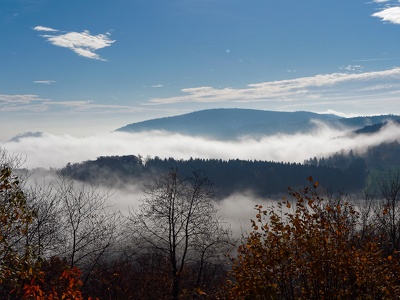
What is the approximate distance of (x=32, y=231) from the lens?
2142cm

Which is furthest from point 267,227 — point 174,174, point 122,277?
point 122,277

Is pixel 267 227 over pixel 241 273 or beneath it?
over

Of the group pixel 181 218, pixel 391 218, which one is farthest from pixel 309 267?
pixel 391 218

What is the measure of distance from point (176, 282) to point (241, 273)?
14.8 m

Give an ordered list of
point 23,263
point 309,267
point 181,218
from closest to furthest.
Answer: point 309,267 → point 23,263 → point 181,218

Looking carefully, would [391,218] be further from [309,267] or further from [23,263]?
[23,263]

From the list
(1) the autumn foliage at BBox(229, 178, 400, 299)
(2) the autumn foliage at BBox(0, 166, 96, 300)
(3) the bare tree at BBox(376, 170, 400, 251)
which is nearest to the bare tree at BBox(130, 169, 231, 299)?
(3) the bare tree at BBox(376, 170, 400, 251)

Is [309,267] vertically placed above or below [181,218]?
above

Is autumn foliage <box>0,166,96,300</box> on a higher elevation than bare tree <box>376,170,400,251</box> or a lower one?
higher

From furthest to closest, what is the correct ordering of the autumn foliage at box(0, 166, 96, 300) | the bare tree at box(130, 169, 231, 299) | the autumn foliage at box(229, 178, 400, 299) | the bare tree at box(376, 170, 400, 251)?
the bare tree at box(376, 170, 400, 251) < the bare tree at box(130, 169, 231, 299) < the autumn foliage at box(229, 178, 400, 299) < the autumn foliage at box(0, 166, 96, 300)

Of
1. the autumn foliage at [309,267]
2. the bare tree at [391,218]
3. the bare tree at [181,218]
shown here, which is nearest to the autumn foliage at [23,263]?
the autumn foliage at [309,267]

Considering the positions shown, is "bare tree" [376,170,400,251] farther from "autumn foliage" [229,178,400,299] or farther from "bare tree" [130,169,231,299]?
"autumn foliage" [229,178,400,299]

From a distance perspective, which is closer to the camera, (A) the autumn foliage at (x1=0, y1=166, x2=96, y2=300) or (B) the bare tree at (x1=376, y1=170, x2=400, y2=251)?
(A) the autumn foliage at (x1=0, y1=166, x2=96, y2=300)

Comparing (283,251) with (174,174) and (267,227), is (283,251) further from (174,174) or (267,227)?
(174,174)
